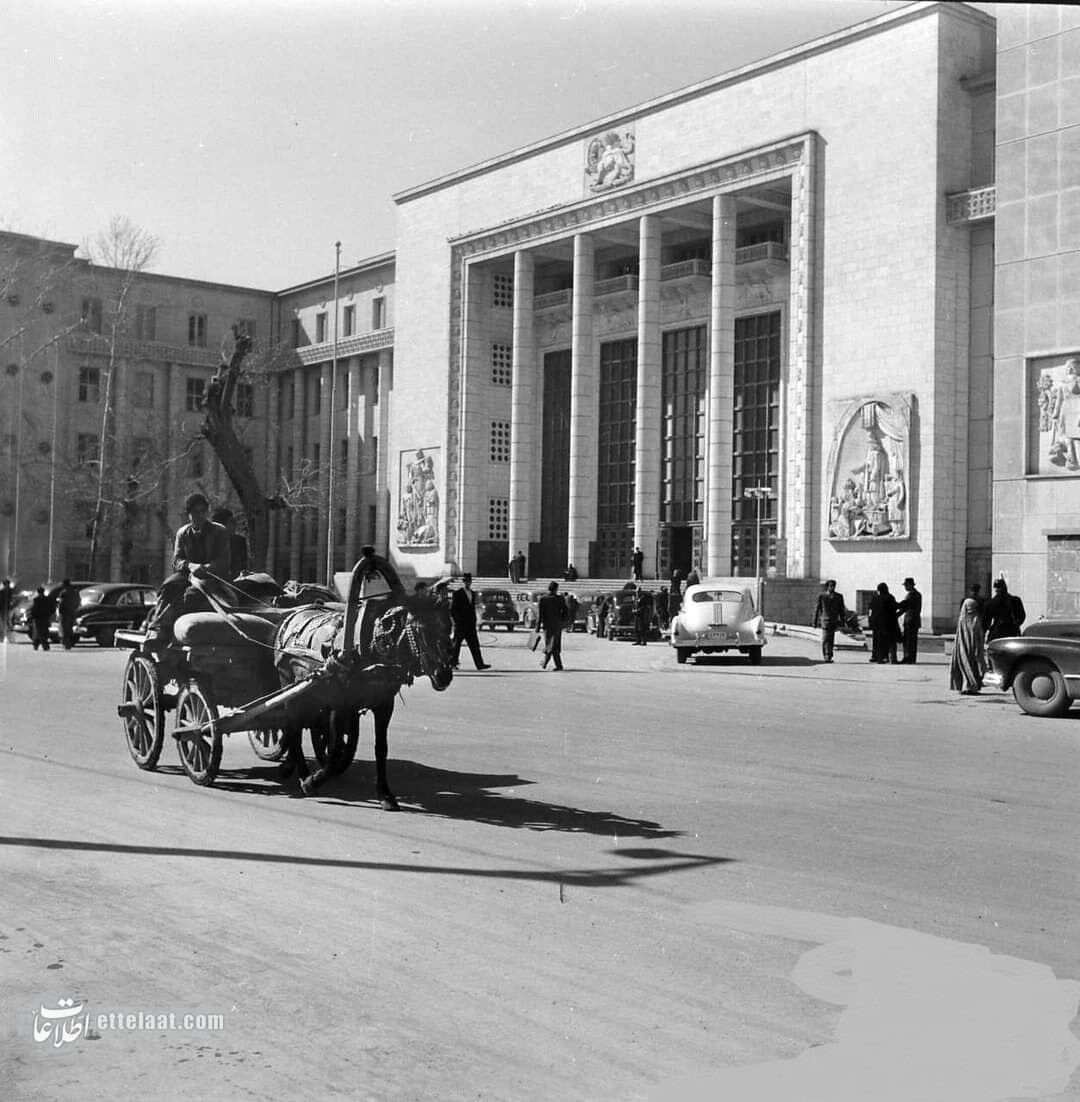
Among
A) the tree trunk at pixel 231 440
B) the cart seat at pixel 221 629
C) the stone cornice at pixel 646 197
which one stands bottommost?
the cart seat at pixel 221 629

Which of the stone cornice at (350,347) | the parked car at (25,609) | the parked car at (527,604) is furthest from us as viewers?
the stone cornice at (350,347)

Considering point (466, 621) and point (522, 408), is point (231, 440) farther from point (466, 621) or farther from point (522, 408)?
point (522, 408)

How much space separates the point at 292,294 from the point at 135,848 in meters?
68.8

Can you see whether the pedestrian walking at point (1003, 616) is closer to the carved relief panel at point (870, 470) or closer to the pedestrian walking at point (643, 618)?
the pedestrian walking at point (643, 618)

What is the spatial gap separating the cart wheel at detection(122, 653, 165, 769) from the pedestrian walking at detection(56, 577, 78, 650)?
71.2ft

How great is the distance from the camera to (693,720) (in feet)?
53.6

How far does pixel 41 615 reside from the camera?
1211 inches

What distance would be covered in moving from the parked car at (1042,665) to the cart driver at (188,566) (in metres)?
11.8

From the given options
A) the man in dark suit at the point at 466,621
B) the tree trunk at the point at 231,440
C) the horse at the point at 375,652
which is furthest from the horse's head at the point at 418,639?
the tree trunk at the point at 231,440

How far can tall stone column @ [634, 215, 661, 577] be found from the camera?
48.8m

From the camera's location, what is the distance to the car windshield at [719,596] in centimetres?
2911

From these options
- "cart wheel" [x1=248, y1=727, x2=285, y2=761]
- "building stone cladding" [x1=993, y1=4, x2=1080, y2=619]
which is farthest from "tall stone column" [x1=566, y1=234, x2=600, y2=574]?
"cart wheel" [x1=248, y1=727, x2=285, y2=761]

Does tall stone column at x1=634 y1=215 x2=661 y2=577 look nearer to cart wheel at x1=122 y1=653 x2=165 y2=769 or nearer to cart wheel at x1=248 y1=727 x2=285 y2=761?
cart wheel at x1=248 y1=727 x2=285 y2=761

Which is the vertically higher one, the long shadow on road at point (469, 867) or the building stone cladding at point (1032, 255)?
the building stone cladding at point (1032, 255)
